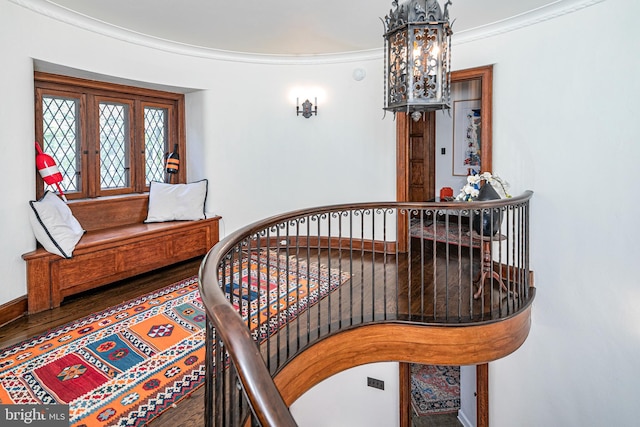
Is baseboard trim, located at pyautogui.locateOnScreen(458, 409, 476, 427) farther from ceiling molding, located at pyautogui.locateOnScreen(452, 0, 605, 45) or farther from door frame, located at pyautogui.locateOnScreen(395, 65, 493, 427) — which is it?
ceiling molding, located at pyautogui.locateOnScreen(452, 0, 605, 45)

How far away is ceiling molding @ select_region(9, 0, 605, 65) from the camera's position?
10.8ft

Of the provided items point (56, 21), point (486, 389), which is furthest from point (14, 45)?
point (486, 389)

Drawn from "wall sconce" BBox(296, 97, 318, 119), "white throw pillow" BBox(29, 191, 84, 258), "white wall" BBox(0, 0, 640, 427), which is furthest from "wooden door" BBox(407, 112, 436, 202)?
"white throw pillow" BBox(29, 191, 84, 258)

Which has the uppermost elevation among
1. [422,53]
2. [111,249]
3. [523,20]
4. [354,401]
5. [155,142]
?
[523,20]

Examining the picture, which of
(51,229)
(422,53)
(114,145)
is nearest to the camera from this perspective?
(422,53)

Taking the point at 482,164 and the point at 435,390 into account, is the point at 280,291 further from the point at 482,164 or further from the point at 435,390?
the point at 435,390

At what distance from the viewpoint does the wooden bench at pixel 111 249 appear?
127 inches

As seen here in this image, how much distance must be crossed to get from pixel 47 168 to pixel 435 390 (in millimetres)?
5855

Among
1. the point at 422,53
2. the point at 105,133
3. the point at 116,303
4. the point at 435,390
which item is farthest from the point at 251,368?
the point at 435,390

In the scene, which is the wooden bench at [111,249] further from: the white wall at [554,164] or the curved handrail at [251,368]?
the curved handrail at [251,368]

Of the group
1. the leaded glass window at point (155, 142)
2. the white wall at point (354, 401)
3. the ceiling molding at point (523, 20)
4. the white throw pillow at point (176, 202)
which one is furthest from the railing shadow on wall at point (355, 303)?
the leaded glass window at point (155, 142)

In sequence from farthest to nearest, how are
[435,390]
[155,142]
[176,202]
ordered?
[435,390], [155,142], [176,202]

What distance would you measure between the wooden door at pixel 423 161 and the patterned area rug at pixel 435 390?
2.95 metres

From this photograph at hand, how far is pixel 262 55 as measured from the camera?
16.2ft
